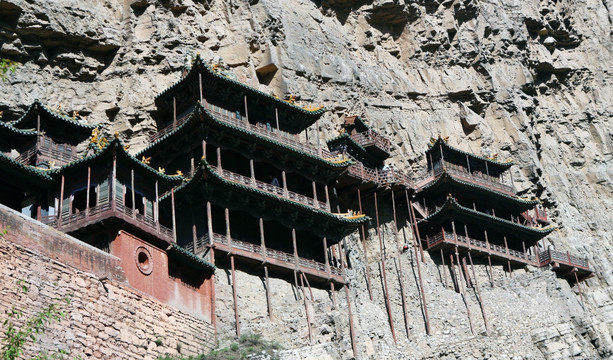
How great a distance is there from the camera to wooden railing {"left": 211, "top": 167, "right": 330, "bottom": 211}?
4225 centimetres

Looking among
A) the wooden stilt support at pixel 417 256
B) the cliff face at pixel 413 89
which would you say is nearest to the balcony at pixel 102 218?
the cliff face at pixel 413 89

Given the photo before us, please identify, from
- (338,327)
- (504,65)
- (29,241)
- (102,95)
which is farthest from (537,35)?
(29,241)

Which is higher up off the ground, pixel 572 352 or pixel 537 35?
pixel 537 35

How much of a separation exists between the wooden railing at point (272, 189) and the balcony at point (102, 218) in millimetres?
9092

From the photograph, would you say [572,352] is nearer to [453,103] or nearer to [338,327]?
[338,327]

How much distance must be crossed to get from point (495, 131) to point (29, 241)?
4597 cm

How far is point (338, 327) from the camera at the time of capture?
36.4m

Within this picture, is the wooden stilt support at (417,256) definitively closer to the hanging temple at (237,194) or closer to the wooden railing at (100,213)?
the hanging temple at (237,194)

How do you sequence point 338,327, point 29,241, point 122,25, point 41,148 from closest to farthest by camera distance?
point 29,241
point 338,327
point 41,148
point 122,25

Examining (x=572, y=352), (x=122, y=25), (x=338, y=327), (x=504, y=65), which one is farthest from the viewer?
(x=504, y=65)

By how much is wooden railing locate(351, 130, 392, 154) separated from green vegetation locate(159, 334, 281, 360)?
21.1 metres

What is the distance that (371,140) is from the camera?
54250 millimetres

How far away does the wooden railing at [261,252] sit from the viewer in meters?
39.4

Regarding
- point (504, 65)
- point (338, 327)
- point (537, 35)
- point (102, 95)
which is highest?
point (537, 35)
